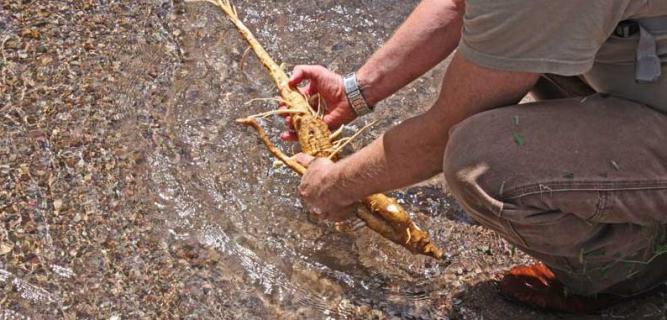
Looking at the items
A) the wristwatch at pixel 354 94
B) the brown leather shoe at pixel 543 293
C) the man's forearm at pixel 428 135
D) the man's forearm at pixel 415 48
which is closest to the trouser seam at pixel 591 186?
the man's forearm at pixel 428 135


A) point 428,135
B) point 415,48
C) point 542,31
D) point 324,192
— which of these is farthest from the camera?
point 415,48

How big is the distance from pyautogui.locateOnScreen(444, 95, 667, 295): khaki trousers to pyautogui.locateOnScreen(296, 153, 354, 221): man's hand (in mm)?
308

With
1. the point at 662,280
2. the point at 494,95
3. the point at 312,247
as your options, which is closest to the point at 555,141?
the point at 494,95

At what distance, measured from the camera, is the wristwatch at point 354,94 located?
2289 millimetres

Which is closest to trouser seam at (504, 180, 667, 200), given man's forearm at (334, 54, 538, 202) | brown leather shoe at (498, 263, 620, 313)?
man's forearm at (334, 54, 538, 202)

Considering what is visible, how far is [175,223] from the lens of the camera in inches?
88.3

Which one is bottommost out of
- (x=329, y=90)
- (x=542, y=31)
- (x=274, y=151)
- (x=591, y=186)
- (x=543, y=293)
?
(x=543, y=293)

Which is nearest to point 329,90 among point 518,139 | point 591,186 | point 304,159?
point 304,159

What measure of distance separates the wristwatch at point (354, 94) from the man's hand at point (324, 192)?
0.74ft

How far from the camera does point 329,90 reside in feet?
7.73

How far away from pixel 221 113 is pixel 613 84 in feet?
3.95

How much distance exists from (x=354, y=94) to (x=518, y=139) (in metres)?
0.64

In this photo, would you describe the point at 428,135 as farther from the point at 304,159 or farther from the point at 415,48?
the point at 304,159

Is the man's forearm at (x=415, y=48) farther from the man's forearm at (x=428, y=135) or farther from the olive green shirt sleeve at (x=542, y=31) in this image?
the olive green shirt sleeve at (x=542, y=31)
